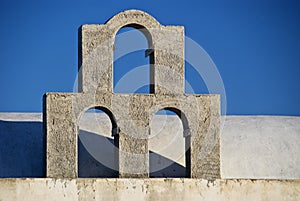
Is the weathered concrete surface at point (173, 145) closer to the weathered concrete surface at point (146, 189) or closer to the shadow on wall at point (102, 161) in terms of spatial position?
the shadow on wall at point (102, 161)

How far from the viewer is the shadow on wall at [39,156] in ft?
77.7

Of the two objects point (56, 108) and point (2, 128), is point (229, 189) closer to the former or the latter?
point (56, 108)

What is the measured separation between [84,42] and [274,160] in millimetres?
5852

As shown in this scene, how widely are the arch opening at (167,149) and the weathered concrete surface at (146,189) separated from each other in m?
1.10

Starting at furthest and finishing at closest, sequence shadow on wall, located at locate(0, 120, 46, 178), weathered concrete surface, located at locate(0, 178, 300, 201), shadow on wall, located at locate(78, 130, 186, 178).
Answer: shadow on wall, located at locate(78, 130, 186, 178) → shadow on wall, located at locate(0, 120, 46, 178) → weathered concrete surface, located at locate(0, 178, 300, 201)

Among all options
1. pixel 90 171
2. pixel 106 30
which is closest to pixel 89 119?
pixel 90 171

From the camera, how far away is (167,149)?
24672mm

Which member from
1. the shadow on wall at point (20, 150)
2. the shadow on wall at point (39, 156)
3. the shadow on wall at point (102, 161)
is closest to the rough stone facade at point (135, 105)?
the shadow on wall at point (102, 161)

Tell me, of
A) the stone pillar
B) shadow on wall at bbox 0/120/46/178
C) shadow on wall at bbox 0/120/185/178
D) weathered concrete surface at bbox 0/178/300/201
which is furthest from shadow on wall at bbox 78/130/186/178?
weathered concrete surface at bbox 0/178/300/201

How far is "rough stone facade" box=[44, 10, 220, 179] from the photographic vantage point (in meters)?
21.8

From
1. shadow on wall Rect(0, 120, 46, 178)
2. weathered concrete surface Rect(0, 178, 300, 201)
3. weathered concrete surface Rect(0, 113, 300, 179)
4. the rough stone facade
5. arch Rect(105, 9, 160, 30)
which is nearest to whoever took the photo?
weathered concrete surface Rect(0, 178, 300, 201)

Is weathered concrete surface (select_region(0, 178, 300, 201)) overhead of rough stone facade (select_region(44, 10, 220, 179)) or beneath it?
beneath

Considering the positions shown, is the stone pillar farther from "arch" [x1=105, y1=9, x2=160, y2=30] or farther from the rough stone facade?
"arch" [x1=105, y1=9, x2=160, y2=30]

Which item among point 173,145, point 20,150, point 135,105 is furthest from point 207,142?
point 20,150
